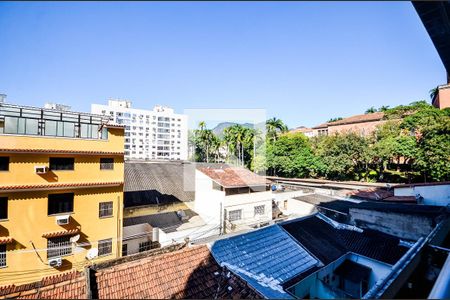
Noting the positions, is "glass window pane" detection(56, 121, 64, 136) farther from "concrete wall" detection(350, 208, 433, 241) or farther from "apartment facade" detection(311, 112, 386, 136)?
"apartment facade" detection(311, 112, 386, 136)

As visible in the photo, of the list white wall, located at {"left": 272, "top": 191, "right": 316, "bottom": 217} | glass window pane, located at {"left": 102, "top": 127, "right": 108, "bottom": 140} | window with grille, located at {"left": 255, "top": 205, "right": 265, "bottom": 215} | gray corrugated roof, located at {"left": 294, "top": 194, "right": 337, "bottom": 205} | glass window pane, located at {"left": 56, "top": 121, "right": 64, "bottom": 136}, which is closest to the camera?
glass window pane, located at {"left": 56, "top": 121, "right": 64, "bottom": 136}

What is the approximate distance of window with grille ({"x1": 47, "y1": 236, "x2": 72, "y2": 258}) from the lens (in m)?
10.6

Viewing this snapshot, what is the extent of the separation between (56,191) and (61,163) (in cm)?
131

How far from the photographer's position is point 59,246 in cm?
1081

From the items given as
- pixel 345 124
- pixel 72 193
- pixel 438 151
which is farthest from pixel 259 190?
pixel 345 124

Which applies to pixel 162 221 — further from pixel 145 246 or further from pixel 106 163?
pixel 106 163

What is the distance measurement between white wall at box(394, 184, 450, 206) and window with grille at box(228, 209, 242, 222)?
11.5 metres

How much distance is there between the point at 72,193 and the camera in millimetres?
11258

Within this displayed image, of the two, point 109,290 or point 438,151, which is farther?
point 438,151

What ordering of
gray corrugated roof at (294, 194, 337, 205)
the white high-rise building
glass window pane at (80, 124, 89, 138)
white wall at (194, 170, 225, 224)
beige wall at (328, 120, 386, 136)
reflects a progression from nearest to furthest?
1. glass window pane at (80, 124, 89, 138)
2. white wall at (194, 170, 225, 224)
3. gray corrugated roof at (294, 194, 337, 205)
4. beige wall at (328, 120, 386, 136)
5. the white high-rise building

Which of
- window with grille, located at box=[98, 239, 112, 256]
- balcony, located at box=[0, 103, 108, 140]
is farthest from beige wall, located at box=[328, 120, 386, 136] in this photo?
window with grille, located at box=[98, 239, 112, 256]

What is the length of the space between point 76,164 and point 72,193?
4.62 feet

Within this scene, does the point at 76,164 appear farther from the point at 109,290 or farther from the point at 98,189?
the point at 109,290

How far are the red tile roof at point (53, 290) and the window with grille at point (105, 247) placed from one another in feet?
21.8
